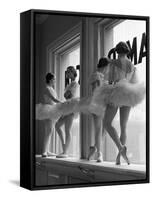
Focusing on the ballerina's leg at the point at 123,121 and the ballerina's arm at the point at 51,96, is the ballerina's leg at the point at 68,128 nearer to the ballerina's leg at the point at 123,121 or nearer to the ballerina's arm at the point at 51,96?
the ballerina's arm at the point at 51,96

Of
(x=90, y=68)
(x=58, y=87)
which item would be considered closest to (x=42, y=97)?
(x=58, y=87)

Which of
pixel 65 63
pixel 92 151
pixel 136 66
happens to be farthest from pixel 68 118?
pixel 136 66

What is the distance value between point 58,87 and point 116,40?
70 centimetres

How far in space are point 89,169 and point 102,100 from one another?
602 millimetres

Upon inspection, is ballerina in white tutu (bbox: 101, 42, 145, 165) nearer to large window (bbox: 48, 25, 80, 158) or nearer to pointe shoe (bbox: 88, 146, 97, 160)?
pointe shoe (bbox: 88, 146, 97, 160)

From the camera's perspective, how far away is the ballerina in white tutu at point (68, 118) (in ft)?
16.2

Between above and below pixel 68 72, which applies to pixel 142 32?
above

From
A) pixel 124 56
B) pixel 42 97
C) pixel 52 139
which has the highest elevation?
pixel 124 56

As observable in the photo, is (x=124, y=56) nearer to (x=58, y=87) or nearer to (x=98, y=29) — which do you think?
(x=98, y=29)

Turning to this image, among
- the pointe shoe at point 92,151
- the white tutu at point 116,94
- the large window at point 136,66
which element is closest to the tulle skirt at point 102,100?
the white tutu at point 116,94

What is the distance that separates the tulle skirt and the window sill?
1.23ft

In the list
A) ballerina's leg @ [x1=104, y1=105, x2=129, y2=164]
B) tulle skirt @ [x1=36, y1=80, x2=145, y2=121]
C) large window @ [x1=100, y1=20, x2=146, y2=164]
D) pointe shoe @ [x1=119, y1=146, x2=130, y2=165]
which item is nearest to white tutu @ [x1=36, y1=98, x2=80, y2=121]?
tulle skirt @ [x1=36, y1=80, x2=145, y2=121]

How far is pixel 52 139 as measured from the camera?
491 centimetres

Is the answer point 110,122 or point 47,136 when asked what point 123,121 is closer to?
point 110,122
